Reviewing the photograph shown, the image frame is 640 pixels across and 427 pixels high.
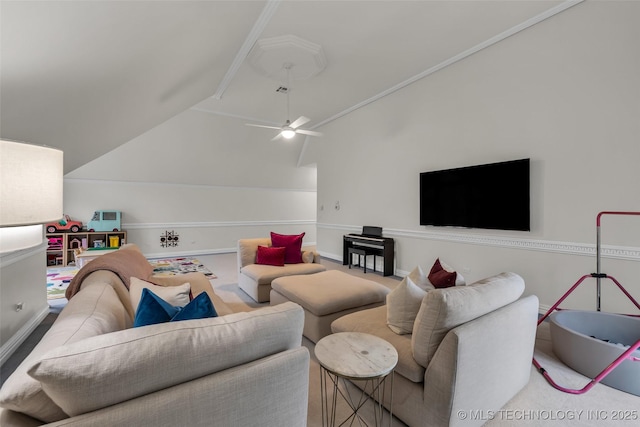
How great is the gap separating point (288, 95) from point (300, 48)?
1543mm

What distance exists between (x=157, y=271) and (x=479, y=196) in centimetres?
565

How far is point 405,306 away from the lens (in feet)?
5.92

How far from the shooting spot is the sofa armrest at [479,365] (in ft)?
4.45

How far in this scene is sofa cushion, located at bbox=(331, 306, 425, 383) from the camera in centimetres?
151

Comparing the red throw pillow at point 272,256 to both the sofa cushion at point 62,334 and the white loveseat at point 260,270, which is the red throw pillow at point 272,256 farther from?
the sofa cushion at point 62,334

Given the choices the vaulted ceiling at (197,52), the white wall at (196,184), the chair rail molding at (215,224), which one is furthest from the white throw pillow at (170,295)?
the chair rail molding at (215,224)

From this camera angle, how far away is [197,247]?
721 centimetres

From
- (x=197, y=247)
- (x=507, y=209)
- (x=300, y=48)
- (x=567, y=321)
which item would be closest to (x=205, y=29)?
(x=300, y=48)

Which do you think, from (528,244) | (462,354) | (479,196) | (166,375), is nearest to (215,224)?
(479,196)

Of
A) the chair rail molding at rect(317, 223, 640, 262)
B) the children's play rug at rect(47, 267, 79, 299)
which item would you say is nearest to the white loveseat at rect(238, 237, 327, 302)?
the chair rail molding at rect(317, 223, 640, 262)

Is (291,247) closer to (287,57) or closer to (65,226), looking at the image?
(287,57)

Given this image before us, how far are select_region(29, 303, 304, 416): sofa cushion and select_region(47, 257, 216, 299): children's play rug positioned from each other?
4110 millimetres

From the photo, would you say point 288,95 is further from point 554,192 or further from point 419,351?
point 419,351

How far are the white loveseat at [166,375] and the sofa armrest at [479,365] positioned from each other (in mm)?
717
